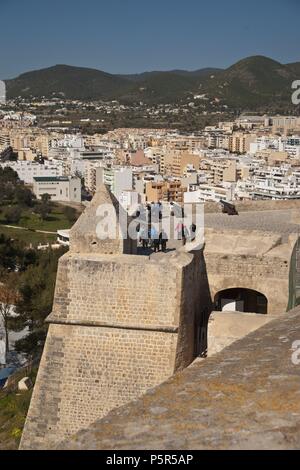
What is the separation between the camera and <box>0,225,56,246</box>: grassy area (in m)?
36.0

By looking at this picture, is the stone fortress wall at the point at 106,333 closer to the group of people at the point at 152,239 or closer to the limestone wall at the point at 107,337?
the limestone wall at the point at 107,337

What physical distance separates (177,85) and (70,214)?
10800cm

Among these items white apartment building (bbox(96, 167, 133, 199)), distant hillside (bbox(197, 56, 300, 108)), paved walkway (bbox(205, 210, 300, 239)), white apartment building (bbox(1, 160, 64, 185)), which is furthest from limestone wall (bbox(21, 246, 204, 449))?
distant hillside (bbox(197, 56, 300, 108))

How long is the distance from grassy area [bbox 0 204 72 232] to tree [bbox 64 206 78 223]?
0.73ft

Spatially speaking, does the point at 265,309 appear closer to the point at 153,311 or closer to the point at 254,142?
the point at 153,311

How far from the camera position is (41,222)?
42.8 meters

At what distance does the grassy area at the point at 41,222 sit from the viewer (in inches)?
1631

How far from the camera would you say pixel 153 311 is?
5223 mm

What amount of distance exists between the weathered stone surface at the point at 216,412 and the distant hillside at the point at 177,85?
10231cm

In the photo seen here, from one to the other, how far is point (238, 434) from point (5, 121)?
110214 millimetres

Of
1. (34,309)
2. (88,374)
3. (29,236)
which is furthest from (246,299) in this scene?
(29,236)

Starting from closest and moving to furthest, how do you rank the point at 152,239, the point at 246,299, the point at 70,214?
the point at 246,299, the point at 152,239, the point at 70,214

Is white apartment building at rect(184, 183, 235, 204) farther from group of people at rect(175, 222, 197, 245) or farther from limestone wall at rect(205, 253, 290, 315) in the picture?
limestone wall at rect(205, 253, 290, 315)

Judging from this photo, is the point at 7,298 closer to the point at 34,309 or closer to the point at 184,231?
the point at 34,309
